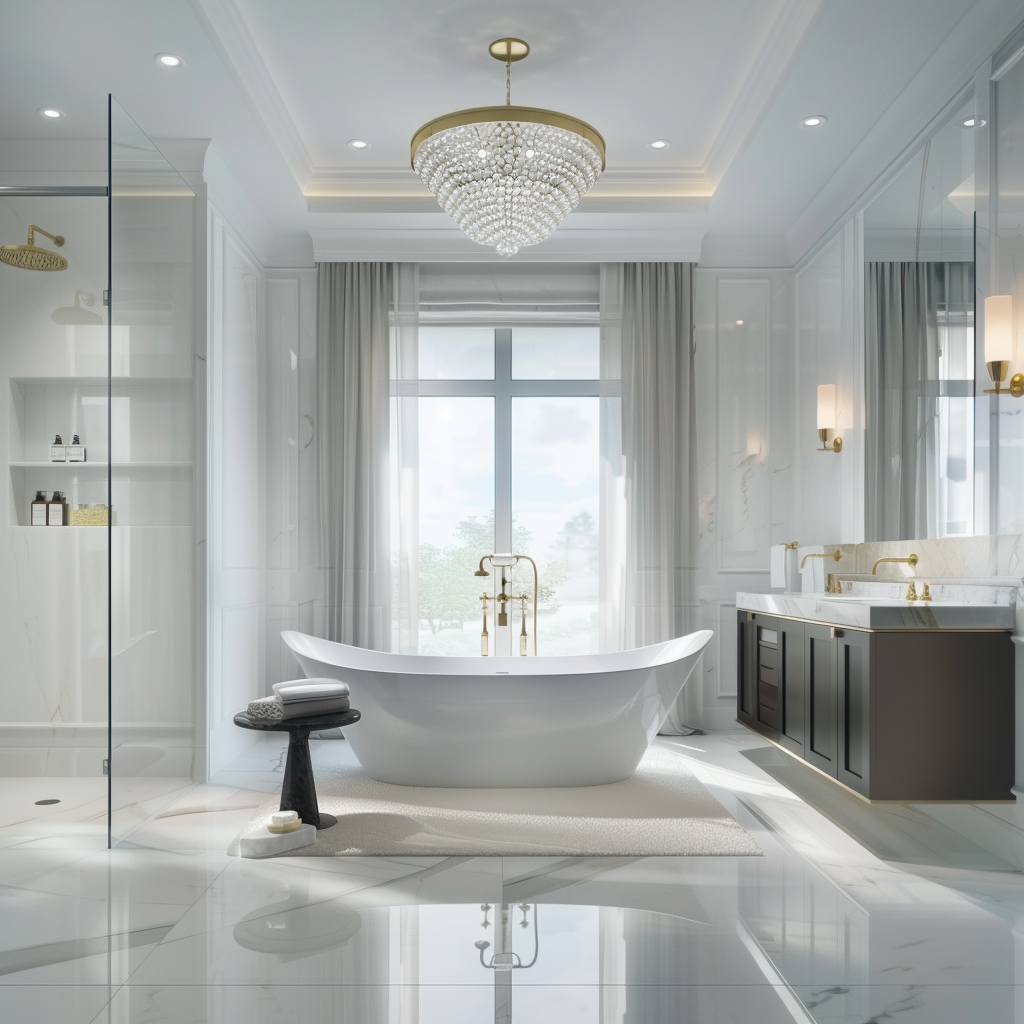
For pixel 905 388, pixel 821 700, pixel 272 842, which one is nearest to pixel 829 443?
pixel 905 388

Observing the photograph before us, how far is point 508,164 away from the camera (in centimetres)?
308

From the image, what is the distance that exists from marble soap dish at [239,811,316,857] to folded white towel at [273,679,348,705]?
1.28ft

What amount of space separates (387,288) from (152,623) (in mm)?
2338

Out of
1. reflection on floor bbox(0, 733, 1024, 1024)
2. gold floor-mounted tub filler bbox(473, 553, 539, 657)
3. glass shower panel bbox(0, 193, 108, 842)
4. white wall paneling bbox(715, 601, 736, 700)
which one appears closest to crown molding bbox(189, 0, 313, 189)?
glass shower panel bbox(0, 193, 108, 842)

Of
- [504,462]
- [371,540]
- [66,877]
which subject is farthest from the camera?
[504,462]

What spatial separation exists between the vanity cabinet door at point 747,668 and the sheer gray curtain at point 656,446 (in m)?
0.61

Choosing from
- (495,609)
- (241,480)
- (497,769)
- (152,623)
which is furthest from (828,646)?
(241,480)

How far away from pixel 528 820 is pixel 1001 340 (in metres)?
2.25

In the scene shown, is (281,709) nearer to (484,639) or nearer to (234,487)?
(234,487)

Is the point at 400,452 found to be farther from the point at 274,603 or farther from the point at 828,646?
the point at 828,646

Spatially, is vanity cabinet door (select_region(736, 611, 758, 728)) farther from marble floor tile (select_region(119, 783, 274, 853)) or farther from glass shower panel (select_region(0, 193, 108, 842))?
glass shower panel (select_region(0, 193, 108, 842))

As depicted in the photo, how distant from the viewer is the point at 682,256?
4.84 meters

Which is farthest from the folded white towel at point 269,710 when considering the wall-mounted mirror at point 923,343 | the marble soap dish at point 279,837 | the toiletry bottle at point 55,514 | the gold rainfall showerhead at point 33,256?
the wall-mounted mirror at point 923,343

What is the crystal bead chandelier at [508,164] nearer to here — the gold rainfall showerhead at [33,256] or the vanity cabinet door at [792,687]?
the gold rainfall showerhead at [33,256]
